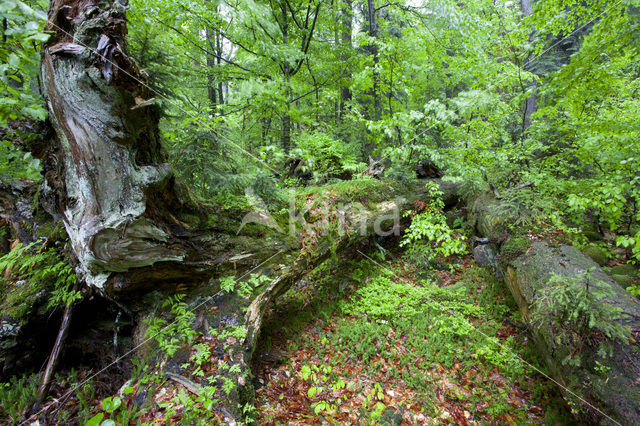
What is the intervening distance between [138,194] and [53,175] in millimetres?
1251

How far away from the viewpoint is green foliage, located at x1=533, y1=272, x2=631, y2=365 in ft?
8.87

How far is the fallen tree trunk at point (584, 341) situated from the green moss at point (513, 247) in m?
0.02

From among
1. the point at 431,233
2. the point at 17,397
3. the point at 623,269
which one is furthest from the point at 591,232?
the point at 17,397

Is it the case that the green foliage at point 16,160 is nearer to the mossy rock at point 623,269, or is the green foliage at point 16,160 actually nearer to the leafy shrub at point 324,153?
the leafy shrub at point 324,153

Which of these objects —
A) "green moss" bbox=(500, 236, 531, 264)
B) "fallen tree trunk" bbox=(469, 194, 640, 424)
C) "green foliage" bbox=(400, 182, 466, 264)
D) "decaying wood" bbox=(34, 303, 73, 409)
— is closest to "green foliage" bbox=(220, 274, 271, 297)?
"decaying wood" bbox=(34, 303, 73, 409)

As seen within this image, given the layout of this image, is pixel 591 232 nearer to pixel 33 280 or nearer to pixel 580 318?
pixel 580 318

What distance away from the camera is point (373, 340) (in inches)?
172

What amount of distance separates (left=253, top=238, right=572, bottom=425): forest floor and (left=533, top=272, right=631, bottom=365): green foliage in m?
0.87

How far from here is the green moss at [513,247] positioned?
4648 millimetres

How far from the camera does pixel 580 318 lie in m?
2.88

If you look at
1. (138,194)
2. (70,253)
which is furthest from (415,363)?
(70,253)

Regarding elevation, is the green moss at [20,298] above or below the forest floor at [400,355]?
above

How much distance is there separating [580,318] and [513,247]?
2.10m

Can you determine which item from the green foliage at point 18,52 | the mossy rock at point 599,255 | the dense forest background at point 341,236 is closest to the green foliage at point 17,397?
the dense forest background at point 341,236
